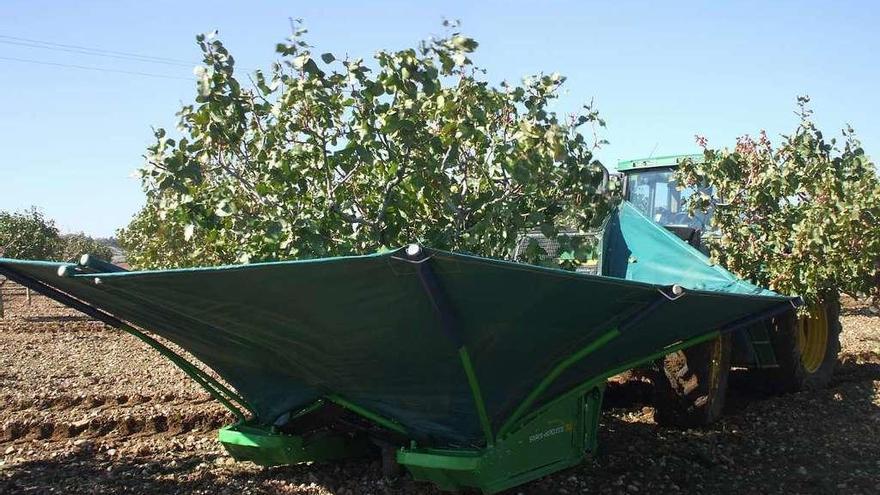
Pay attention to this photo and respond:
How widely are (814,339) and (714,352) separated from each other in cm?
273

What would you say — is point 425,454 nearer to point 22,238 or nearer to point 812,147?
point 812,147

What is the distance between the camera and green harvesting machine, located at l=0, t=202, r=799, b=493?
10.1 feet

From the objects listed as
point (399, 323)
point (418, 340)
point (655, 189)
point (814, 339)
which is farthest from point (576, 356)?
point (655, 189)

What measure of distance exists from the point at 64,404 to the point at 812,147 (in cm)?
730

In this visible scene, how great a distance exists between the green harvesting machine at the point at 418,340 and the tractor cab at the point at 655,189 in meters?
3.55

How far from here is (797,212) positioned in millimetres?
6340

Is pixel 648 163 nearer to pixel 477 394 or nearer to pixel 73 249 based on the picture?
pixel 477 394

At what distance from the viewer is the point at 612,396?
6910 millimetres

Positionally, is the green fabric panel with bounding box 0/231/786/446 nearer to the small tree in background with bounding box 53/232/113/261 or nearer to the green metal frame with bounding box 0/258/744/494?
the green metal frame with bounding box 0/258/744/494

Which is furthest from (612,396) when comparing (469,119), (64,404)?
(64,404)

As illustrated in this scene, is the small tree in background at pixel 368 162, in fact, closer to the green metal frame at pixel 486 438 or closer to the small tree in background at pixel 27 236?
the green metal frame at pixel 486 438

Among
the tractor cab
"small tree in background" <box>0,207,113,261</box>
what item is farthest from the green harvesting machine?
"small tree in background" <box>0,207,113,261</box>

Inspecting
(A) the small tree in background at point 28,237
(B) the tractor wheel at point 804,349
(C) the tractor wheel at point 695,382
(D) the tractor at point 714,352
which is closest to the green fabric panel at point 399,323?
(C) the tractor wheel at point 695,382

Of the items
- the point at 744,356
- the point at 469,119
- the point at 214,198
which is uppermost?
the point at 469,119
